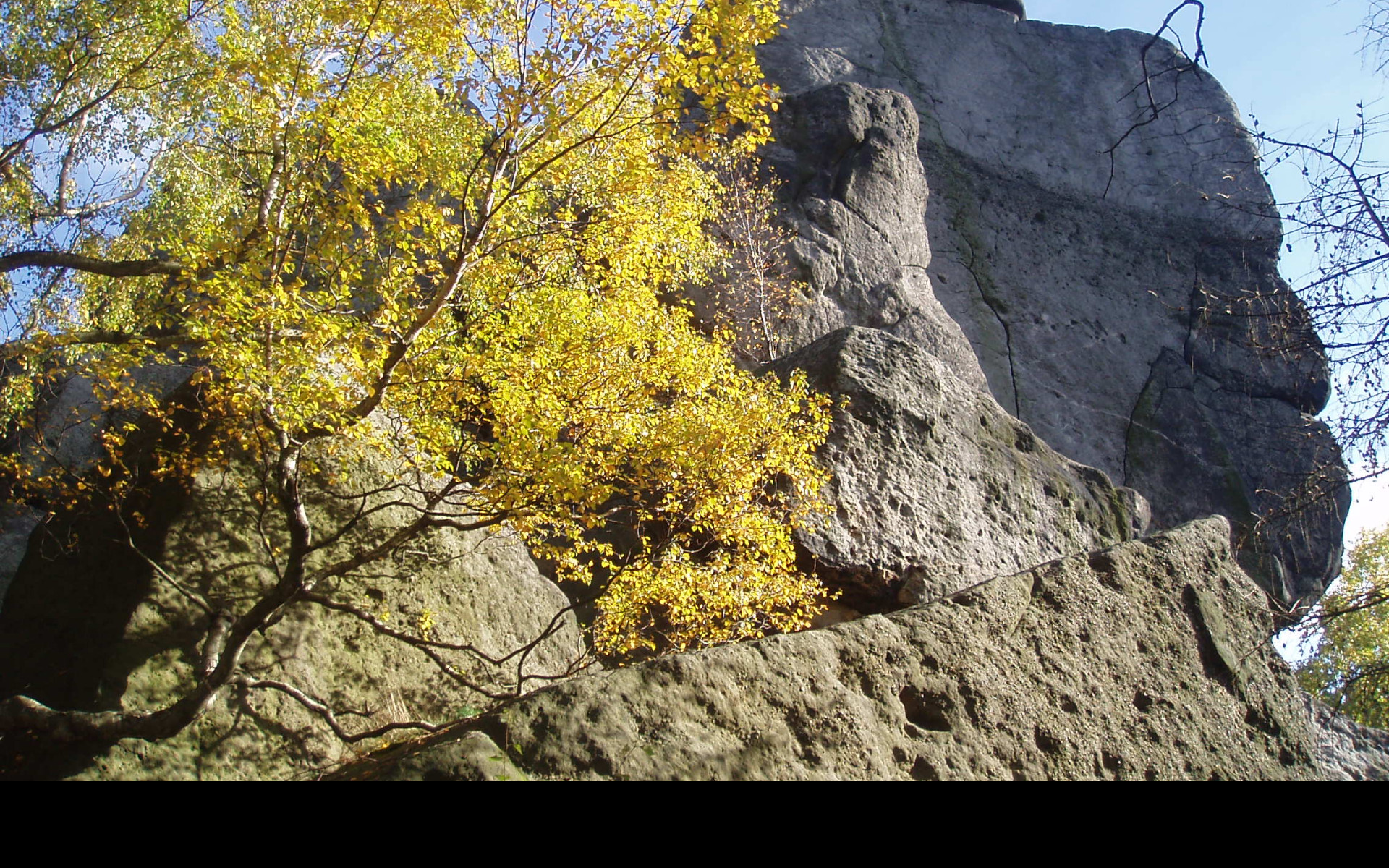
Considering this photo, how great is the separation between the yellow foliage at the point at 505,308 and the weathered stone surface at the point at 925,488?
0.75 meters

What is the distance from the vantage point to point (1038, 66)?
26906 mm

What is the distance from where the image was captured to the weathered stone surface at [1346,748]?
4.77m

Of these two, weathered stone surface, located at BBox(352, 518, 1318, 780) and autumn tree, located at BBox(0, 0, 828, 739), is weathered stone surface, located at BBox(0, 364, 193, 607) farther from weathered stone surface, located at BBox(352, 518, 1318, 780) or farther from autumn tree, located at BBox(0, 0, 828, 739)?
weathered stone surface, located at BBox(352, 518, 1318, 780)

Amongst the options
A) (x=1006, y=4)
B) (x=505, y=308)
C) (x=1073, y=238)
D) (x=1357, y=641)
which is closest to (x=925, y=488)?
(x=505, y=308)

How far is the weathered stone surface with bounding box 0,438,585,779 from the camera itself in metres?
6.42

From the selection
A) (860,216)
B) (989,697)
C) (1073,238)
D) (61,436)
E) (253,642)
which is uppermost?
(1073,238)

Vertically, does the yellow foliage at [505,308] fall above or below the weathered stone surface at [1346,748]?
above

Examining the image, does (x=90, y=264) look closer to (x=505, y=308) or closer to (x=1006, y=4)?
(x=505, y=308)

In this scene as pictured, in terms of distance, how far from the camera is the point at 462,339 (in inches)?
404

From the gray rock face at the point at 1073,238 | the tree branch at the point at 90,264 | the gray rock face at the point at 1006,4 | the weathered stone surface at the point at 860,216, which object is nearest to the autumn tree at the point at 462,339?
the tree branch at the point at 90,264

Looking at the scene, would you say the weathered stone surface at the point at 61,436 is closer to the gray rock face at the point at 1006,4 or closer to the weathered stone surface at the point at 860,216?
the weathered stone surface at the point at 860,216

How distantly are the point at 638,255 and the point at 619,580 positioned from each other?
3.27 meters

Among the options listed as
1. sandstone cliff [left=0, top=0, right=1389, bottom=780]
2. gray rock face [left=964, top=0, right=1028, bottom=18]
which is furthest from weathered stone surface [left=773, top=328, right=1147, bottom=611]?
gray rock face [left=964, top=0, right=1028, bottom=18]

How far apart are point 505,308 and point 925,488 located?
5.25m
